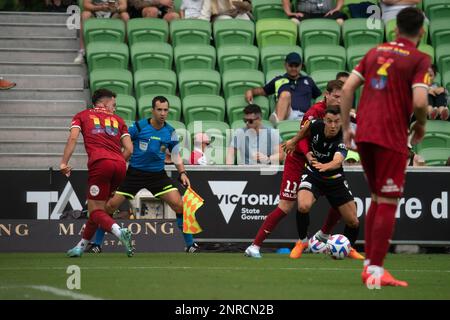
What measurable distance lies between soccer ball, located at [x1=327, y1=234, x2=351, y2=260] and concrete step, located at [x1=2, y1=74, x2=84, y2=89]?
642cm

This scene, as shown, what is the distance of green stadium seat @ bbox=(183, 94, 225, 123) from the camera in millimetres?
17109

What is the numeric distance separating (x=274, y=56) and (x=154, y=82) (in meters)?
2.12

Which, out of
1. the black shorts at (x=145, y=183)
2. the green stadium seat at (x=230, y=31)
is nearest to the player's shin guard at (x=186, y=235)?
the black shorts at (x=145, y=183)

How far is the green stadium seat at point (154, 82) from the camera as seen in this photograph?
57.5 ft

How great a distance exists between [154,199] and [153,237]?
0.90 meters

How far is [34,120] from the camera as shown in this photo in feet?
56.6

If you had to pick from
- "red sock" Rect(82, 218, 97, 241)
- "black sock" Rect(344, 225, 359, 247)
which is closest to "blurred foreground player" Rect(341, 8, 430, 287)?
"black sock" Rect(344, 225, 359, 247)

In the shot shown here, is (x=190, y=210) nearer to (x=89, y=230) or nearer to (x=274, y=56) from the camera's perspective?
(x=89, y=230)

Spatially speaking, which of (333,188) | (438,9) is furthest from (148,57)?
(333,188)

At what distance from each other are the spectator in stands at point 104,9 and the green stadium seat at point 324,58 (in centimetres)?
323

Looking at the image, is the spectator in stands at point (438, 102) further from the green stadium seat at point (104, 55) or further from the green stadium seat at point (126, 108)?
the green stadium seat at point (104, 55)

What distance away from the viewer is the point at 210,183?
15539 mm

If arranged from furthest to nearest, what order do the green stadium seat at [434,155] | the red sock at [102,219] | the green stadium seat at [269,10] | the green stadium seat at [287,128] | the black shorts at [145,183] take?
1. the green stadium seat at [269,10]
2. the green stadium seat at [434,155]
3. the green stadium seat at [287,128]
4. the black shorts at [145,183]
5. the red sock at [102,219]

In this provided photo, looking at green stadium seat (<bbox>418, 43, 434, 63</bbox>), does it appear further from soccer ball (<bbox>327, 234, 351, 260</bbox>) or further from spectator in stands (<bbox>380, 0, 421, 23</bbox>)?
soccer ball (<bbox>327, 234, 351, 260</bbox>)
